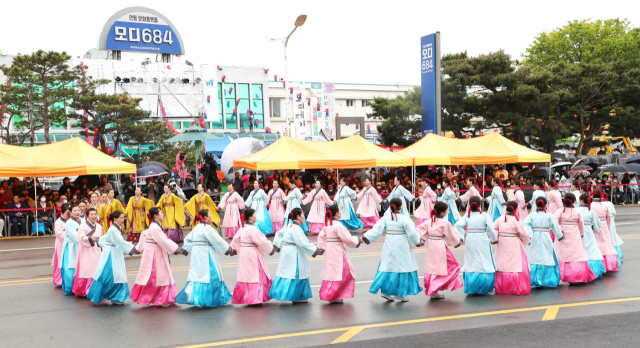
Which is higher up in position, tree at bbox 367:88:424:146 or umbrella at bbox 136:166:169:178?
tree at bbox 367:88:424:146

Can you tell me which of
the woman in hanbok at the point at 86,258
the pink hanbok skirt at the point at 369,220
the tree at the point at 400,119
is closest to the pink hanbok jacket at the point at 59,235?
the woman in hanbok at the point at 86,258

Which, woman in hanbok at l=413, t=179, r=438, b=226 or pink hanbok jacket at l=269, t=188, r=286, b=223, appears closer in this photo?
woman in hanbok at l=413, t=179, r=438, b=226

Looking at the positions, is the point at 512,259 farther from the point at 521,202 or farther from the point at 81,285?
the point at 521,202

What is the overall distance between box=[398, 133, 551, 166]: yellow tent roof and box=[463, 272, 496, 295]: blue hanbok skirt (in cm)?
1257

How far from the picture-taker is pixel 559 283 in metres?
10.4

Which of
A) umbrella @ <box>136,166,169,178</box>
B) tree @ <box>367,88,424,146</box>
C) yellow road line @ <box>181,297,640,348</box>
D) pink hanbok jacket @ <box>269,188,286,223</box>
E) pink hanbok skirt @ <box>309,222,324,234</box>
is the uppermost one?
tree @ <box>367,88,424,146</box>

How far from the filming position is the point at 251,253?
9039 millimetres

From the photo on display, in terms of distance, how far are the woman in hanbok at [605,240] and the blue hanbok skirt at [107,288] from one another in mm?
7837

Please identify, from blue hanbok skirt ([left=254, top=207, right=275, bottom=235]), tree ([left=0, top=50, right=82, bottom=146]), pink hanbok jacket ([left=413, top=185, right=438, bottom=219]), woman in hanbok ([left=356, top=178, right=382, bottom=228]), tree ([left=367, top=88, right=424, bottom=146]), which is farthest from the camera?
tree ([left=367, top=88, right=424, bottom=146])

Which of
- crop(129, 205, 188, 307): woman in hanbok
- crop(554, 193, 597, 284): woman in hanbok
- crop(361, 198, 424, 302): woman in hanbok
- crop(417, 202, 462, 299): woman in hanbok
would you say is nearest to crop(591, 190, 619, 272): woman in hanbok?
crop(554, 193, 597, 284): woman in hanbok

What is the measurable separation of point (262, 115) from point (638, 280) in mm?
37280

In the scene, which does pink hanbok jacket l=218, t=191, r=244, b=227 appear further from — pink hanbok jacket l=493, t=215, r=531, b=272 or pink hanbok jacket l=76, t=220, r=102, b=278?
pink hanbok jacket l=493, t=215, r=531, b=272

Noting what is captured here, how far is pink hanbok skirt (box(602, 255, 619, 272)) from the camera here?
36.6 feet

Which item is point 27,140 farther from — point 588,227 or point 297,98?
point 588,227
